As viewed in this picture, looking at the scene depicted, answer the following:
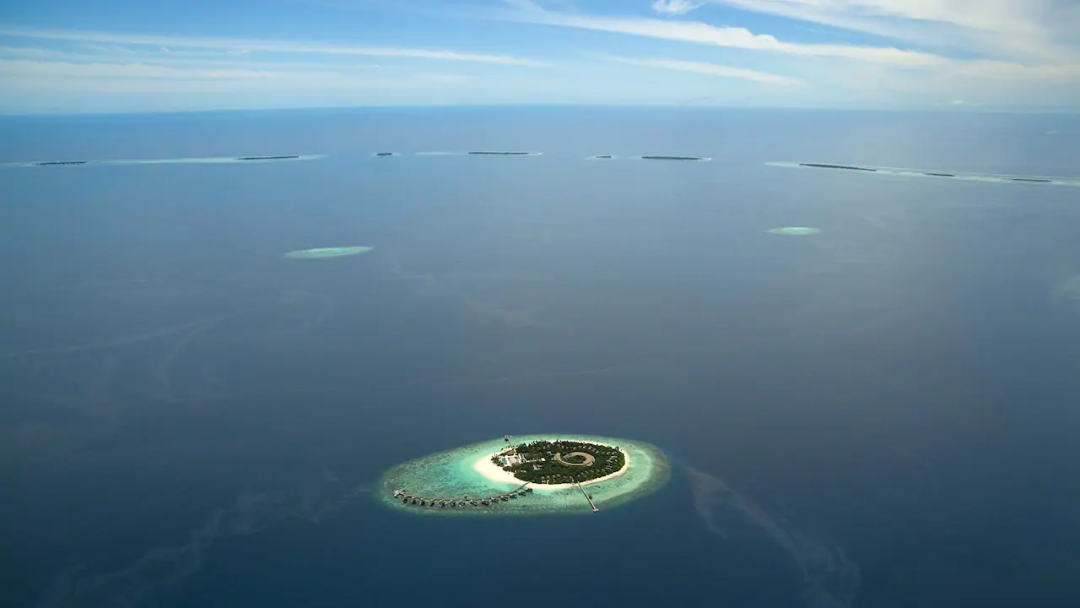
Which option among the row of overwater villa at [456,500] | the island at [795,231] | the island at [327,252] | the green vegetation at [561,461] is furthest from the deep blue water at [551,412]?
the island at [795,231]

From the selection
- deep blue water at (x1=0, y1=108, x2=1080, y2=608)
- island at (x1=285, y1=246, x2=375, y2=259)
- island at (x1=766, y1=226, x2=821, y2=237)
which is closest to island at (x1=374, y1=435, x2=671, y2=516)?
deep blue water at (x1=0, y1=108, x2=1080, y2=608)

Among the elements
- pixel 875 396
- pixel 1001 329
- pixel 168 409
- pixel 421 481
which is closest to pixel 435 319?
pixel 168 409

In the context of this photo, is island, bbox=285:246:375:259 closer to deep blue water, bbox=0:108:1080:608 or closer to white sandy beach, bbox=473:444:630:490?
deep blue water, bbox=0:108:1080:608

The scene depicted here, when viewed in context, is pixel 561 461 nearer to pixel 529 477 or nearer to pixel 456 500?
pixel 529 477

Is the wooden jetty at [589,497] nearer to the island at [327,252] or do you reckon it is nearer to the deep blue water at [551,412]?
the deep blue water at [551,412]

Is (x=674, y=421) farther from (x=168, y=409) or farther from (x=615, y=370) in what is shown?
(x=168, y=409)
